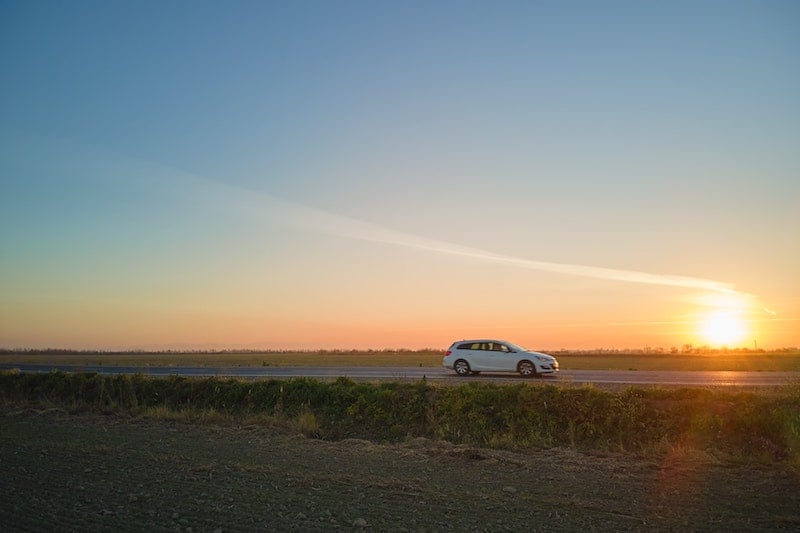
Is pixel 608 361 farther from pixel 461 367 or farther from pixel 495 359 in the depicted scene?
pixel 461 367

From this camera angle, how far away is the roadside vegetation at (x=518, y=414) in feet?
46.0

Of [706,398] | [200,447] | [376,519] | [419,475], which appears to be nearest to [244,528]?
[376,519]

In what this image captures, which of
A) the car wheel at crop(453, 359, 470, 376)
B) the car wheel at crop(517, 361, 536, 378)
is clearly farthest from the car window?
the car wheel at crop(517, 361, 536, 378)

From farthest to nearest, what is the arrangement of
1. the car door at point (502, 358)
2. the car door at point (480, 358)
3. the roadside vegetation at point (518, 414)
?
the car door at point (480, 358) → the car door at point (502, 358) → the roadside vegetation at point (518, 414)

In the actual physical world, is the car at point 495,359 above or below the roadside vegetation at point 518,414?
above

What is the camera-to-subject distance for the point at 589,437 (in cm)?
1492

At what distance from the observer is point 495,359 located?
28453 mm

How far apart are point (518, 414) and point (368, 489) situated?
258 inches

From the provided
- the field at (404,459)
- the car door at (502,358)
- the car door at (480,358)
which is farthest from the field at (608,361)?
the field at (404,459)

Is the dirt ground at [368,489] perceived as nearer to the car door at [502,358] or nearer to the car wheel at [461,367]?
the car door at [502,358]

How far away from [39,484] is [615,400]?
12.7 m

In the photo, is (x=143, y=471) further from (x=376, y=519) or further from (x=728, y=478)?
(x=728, y=478)

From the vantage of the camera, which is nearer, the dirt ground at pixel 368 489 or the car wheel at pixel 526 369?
the dirt ground at pixel 368 489

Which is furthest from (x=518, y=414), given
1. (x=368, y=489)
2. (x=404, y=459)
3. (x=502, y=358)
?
(x=502, y=358)
